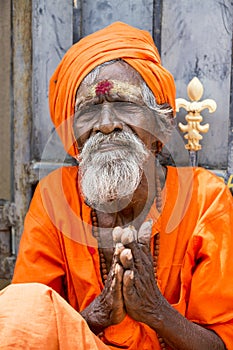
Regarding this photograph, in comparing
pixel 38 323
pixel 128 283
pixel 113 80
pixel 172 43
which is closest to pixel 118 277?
pixel 128 283

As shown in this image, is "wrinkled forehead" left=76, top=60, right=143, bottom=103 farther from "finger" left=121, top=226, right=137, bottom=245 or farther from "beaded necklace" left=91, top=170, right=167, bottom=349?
"finger" left=121, top=226, right=137, bottom=245

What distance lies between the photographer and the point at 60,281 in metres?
2.77

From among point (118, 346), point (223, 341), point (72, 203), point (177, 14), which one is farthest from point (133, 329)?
point (177, 14)

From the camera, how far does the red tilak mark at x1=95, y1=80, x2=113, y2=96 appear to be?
8.51 feet

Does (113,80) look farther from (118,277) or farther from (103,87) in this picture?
(118,277)

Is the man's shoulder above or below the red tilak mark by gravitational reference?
below

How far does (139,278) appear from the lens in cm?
236

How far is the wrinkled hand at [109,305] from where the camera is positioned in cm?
234

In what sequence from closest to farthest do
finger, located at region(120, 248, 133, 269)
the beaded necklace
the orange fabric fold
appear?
1. the orange fabric fold
2. finger, located at region(120, 248, 133, 269)
3. the beaded necklace

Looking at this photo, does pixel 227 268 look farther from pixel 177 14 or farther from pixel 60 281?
pixel 177 14

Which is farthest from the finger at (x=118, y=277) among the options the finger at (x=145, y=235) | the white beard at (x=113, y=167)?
the white beard at (x=113, y=167)

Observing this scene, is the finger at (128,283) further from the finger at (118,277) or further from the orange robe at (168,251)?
the orange robe at (168,251)

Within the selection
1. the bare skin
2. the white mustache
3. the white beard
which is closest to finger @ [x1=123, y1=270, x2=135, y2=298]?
the bare skin

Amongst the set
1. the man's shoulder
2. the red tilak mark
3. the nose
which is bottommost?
the man's shoulder
